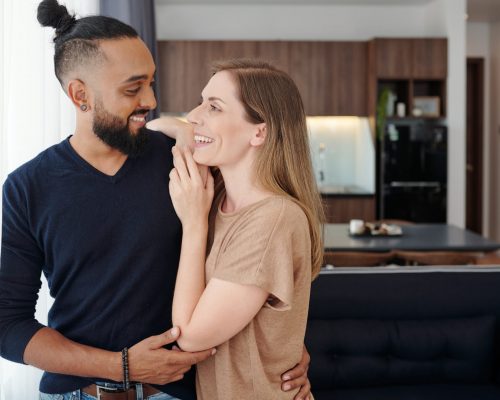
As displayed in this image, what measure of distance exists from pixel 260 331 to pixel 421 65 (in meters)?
6.98

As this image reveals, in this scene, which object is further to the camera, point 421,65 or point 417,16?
point 417,16

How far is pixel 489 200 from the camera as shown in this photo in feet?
32.5

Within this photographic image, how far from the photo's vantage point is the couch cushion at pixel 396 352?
10.2 ft

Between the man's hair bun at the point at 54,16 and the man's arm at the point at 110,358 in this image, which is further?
the man's hair bun at the point at 54,16

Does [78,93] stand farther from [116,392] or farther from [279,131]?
[116,392]

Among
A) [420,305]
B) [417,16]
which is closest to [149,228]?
[420,305]

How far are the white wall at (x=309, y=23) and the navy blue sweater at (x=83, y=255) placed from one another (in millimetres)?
7043

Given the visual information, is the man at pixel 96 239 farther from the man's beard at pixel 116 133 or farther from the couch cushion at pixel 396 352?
the couch cushion at pixel 396 352

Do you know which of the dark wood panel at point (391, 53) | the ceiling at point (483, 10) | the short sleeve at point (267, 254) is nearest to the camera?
the short sleeve at point (267, 254)

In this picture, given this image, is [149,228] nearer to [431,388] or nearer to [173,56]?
[431,388]

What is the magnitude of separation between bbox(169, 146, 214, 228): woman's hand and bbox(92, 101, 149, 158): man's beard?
0.35 ft

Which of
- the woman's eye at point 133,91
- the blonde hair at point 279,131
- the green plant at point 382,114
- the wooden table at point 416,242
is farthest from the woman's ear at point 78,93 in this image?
the green plant at point 382,114

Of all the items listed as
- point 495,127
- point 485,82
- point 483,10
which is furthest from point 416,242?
point 485,82

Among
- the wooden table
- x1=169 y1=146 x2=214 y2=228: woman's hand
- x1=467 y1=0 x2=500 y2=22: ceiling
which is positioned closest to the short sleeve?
x1=169 y1=146 x2=214 y2=228: woman's hand
